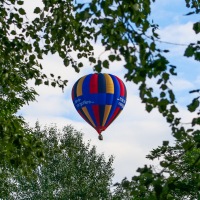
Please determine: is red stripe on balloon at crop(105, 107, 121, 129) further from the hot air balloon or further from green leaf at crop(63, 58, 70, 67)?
green leaf at crop(63, 58, 70, 67)

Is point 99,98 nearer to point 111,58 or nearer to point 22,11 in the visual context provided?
point 22,11

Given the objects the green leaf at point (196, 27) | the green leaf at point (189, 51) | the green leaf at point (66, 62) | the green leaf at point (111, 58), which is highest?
the green leaf at point (66, 62)

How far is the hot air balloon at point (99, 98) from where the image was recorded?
128ft

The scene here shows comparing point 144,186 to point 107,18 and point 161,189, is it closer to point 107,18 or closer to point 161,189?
point 161,189

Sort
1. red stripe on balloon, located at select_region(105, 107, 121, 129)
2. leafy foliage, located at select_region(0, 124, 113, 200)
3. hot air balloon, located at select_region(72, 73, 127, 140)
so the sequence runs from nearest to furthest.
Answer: hot air balloon, located at select_region(72, 73, 127, 140), red stripe on balloon, located at select_region(105, 107, 121, 129), leafy foliage, located at select_region(0, 124, 113, 200)

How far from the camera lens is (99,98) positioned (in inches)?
1549

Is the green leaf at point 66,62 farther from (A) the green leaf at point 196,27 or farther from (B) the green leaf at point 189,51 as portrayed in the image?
(B) the green leaf at point 189,51

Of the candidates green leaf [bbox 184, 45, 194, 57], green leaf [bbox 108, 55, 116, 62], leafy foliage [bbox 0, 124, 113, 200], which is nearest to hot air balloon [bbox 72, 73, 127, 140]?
leafy foliage [bbox 0, 124, 113, 200]

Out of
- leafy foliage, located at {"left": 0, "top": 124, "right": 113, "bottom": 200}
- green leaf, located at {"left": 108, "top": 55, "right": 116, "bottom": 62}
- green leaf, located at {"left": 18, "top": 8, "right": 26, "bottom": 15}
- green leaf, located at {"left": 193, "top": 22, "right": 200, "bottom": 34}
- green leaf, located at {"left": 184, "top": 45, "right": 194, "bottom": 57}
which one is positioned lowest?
green leaf, located at {"left": 184, "top": 45, "right": 194, "bottom": 57}

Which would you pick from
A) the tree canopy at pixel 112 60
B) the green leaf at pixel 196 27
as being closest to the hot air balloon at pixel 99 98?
the tree canopy at pixel 112 60

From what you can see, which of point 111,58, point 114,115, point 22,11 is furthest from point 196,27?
point 114,115

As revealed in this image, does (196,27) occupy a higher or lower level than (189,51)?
higher

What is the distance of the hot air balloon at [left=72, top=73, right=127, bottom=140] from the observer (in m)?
39.1

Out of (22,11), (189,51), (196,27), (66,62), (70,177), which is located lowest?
(189,51)
